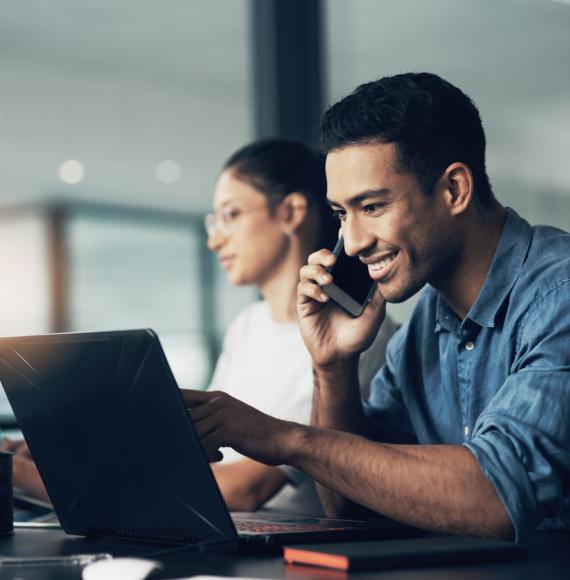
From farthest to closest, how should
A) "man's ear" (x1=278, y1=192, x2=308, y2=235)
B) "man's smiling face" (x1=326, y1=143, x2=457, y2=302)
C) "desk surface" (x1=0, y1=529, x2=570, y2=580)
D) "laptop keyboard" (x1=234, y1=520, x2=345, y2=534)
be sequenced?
"man's ear" (x1=278, y1=192, x2=308, y2=235), "man's smiling face" (x1=326, y1=143, x2=457, y2=302), "laptop keyboard" (x1=234, y1=520, x2=345, y2=534), "desk surface" (x1=0, y1=529, x2=570, y2=580)

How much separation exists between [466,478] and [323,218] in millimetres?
1217

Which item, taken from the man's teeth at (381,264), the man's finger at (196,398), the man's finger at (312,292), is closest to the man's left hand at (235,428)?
the man's finger at (196,398)

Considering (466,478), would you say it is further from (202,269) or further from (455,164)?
(202,269)

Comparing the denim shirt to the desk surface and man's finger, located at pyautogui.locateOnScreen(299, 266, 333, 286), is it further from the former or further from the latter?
man's finger, located at pyautogui.locateOnScreen(299, 266, 333, 286)

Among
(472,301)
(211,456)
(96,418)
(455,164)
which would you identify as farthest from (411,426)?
(96,418)

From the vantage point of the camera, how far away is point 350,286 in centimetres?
185

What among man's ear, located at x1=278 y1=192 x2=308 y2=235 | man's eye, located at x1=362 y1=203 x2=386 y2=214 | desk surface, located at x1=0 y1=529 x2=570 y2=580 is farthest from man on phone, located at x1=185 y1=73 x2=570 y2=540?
man's ear, located at x1=278 y1=192 x2=308 y2=235

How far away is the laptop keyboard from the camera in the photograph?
127 centimetres

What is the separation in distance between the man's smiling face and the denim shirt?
4.1 inches

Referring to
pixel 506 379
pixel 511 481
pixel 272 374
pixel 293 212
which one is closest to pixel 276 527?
pixel 511 481

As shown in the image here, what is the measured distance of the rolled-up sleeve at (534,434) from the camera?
1.30 m

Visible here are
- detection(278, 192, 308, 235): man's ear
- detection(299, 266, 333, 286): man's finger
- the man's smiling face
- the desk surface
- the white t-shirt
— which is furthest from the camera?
detection(278, 192, 308, 235): man's ear

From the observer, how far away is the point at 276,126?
10.8ft

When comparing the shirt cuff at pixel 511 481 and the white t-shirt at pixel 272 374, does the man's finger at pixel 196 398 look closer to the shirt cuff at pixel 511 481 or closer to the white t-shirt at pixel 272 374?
the shirt cuff at pixel 511 481
